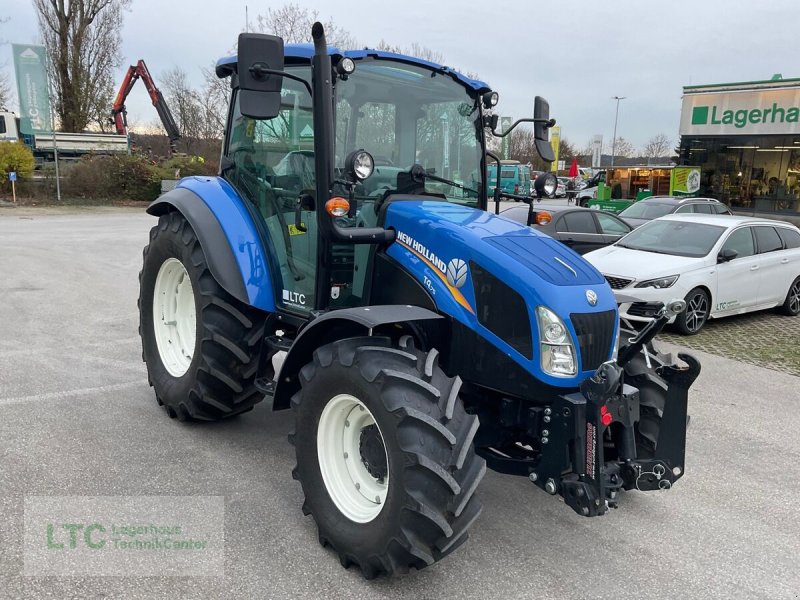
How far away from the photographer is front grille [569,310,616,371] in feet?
10.2

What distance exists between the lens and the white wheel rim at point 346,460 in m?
3.17

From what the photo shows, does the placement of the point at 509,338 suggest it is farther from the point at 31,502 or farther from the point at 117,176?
the point at 117,176

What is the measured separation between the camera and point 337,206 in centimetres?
330

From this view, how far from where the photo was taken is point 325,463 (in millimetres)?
3260

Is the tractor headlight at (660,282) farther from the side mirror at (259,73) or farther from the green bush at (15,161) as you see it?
the green bush at (15,161)

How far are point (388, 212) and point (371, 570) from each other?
185 cm

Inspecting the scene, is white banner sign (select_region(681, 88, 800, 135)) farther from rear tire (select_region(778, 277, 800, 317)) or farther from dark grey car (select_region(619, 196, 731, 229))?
rear tire (select_region(778, 277, 800, 317))

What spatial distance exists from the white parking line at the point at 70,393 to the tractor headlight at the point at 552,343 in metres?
3.78

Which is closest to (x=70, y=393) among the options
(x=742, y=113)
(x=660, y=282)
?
(x=660, y=282)

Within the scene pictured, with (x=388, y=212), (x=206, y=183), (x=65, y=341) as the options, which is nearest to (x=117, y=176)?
(x=65, y=341)

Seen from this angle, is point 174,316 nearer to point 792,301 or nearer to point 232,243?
point 232,243

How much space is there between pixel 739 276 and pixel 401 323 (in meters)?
7.55

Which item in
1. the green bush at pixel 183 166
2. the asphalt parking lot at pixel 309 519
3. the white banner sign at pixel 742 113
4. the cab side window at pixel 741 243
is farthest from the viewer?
the green bush at pixel 183 166

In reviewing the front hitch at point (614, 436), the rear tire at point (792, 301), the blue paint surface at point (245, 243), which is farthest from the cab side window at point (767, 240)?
the blue paint surface at point (245, 243)
